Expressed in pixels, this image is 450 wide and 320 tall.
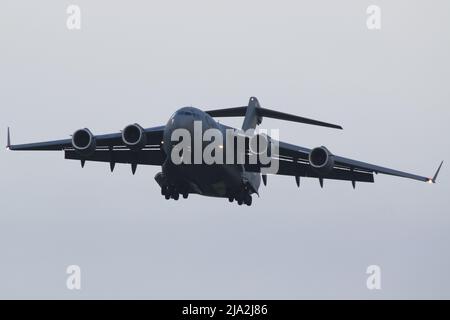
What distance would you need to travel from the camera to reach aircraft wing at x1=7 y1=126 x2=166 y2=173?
108 feet

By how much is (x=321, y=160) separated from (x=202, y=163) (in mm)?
4145

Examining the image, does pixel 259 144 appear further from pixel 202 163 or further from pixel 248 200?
pixel 248 200

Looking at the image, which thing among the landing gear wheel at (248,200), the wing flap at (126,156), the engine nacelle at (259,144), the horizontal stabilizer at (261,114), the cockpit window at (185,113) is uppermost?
the horizontal stabilizer at (261,114)

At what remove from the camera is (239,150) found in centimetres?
3253

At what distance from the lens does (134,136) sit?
31.0 metres

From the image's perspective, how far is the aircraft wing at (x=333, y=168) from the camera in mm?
33469

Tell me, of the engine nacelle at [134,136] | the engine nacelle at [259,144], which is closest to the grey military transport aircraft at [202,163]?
the engine nacelle at [134,136]

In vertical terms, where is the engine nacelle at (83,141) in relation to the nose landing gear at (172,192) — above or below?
above

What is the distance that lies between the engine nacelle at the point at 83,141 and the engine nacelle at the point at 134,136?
1148 millimetres

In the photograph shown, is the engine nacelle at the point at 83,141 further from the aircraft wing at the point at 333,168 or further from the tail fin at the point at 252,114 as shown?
the aircraft wing at the point at 333,168

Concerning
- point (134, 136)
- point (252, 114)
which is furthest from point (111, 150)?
point (252, 114)
